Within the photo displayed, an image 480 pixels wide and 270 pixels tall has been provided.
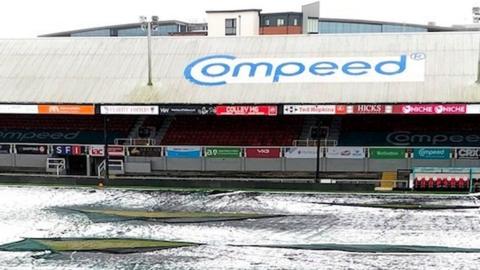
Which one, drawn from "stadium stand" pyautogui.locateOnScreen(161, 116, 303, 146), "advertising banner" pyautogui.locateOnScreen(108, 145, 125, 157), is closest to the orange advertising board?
"advertising banner" pyautogui.locateOnScreen(108, 145, 125, 157)

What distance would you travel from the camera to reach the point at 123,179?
22672 millimetres

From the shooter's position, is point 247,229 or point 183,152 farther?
point 183,152

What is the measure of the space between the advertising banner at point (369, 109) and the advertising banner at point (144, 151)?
897 cm

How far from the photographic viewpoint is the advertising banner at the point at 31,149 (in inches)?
1005

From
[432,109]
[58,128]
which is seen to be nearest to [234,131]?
[58,128]

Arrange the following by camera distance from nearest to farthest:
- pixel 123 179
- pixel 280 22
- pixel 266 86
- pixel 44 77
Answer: pixel 123 179
pixel 266 86
pixel 44 77
pixel 280 22

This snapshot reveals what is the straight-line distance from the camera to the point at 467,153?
74.9ft

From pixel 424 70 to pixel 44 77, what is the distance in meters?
18.1

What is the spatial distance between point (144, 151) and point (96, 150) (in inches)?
87.0

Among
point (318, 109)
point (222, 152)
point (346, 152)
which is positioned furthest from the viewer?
point (222, 152)

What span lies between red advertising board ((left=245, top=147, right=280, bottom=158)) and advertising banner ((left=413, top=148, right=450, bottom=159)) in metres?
6.06

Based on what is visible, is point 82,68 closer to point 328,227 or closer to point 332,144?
point 332,144

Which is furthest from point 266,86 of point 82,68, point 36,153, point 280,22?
point 280,22

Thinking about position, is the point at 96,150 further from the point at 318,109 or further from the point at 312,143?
the point at 318,109
